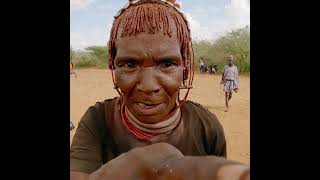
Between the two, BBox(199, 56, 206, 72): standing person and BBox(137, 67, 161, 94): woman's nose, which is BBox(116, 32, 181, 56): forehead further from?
BBox(199, 56, 206, 72): standing person

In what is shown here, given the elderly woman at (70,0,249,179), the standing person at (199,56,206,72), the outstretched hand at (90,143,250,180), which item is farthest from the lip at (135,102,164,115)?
the standing person at (199,56,206,72)

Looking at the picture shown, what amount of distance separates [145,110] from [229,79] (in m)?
0.63

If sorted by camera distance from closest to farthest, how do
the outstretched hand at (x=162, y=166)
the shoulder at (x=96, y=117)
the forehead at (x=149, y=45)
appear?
the outstretched hand at (x=162, y=166)
the forehead at (x=149, y=45)
the shoulder at (x=96, y=117)

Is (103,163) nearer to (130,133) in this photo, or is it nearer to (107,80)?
(130,133)

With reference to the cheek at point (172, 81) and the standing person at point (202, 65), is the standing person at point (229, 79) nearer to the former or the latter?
the standing person at point (202, 65)

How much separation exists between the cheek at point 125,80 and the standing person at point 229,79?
0.60 meters

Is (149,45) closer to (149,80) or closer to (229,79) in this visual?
(149,80)

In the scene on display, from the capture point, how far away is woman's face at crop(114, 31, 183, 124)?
2.16 metres

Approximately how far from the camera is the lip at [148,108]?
2.22m

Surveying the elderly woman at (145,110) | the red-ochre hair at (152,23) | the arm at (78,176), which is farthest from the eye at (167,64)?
the arm at (78,176)

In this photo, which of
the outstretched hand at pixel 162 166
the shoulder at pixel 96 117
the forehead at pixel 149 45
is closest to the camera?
→ the outstretched hand at pixel 162 166

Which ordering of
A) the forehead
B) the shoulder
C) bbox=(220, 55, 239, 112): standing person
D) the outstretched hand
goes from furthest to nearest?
1. bbox=(220, 55, 239, 112): standing person
2. the shoulder
3. the forehead
4. the outstretched hand

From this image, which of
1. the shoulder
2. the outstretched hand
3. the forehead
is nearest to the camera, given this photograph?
the outstretched hand

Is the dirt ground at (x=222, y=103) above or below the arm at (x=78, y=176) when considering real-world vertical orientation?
above
